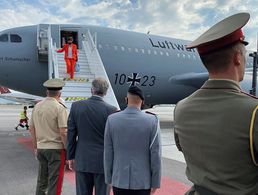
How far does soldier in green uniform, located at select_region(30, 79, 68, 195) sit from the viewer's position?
4.16 meters

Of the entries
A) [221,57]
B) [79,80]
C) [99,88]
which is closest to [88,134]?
[99,88]

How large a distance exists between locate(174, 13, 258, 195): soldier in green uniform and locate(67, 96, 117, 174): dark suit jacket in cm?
206

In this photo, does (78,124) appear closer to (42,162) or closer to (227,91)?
(42,162)

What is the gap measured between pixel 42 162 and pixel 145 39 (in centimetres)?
1161

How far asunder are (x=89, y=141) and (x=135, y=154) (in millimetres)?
851

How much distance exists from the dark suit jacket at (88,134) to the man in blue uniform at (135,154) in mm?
556

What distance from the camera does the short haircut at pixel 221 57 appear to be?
1516 millimetres

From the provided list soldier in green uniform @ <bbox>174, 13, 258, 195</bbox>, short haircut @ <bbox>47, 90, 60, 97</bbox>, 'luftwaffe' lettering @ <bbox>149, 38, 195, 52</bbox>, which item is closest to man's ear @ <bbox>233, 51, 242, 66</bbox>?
soldier in green uniform @ <bbox>174, 13, 258, 195</bbox>

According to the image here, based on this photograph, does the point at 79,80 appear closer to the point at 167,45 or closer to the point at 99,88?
the point at 99,88

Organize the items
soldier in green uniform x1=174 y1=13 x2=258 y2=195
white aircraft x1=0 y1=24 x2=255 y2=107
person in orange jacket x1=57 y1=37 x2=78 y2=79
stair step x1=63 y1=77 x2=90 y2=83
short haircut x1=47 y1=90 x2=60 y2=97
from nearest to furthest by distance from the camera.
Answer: soldier in green uniform x1=174 y1=13 x2=258 y2=195 → short haircut x1=47 y1=90 x2=60 y2=97 → stair step x1=63 y1=77 x2=90 y2=83 → person in orange jacket x1=57 y1=37 x2=78 y2=79 → white aircraft x1=0 y1=24 x2=255 y2=107

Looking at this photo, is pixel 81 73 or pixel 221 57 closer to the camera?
pixel 221 57

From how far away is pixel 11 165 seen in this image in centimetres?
712

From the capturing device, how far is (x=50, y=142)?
423 cm

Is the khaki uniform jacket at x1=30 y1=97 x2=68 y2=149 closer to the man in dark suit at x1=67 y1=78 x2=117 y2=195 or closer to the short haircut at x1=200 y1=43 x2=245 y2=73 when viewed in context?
the man in dark suit at x1=67 y1=78 x2=117 y2=195
